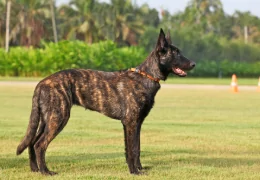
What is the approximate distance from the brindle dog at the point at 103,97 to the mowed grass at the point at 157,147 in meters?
0.47

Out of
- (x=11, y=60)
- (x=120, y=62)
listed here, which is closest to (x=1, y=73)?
(x=11, y=60)

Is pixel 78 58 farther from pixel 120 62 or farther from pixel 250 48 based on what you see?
pixel 250 48

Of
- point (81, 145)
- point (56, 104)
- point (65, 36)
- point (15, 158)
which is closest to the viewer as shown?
point (56, 104)

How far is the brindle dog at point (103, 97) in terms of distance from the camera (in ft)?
30.9

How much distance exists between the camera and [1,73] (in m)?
64.2

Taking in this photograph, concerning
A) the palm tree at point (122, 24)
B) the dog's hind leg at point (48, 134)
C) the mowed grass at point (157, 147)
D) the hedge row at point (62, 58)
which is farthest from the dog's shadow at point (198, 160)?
the palm tree at point (122, 24)

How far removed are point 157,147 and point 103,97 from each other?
3388 mm

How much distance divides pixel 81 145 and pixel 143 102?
4.02 m

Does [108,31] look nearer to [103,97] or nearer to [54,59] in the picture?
[54,59]

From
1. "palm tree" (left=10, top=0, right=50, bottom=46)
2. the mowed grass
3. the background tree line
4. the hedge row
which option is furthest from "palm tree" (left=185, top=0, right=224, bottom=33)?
the mowed grass

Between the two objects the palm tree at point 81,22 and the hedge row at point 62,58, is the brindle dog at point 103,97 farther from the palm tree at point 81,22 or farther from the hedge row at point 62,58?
the palm tree at point 81,22

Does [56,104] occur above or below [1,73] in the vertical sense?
above

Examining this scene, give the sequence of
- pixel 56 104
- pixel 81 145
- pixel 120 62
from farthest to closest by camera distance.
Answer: pixel 120 62 → pixel 81 145 → pixel 56 104

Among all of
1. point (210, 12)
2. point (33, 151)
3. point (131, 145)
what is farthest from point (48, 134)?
point (210, 12)
